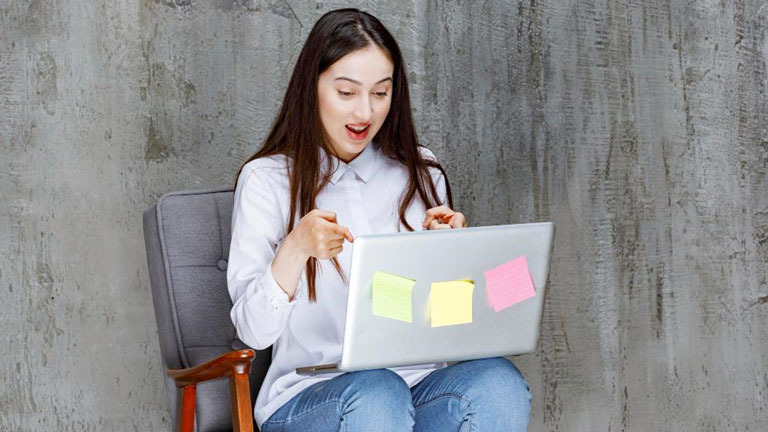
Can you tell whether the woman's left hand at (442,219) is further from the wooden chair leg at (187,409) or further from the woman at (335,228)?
the wooden chair leg at (187,409)

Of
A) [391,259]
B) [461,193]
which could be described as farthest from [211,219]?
[461,193]

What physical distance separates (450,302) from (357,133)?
51 cm

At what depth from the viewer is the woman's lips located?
187cm

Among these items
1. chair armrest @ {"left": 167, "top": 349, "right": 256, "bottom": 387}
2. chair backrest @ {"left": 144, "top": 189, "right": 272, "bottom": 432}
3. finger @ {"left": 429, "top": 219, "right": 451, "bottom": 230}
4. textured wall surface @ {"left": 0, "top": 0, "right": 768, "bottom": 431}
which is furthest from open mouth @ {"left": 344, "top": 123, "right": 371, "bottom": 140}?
textured wall surface @ {"left": 0, "top": 0, "right": 768, "bottom": 431}

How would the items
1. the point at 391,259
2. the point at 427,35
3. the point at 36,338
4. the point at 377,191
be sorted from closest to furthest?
the point at 391,259
the point at 377,191
the point at 36,338
the point at 427,35

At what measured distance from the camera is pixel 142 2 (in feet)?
8.20

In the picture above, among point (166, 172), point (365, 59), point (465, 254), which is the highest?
point (365, 59)

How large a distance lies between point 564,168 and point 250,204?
4.52 ft

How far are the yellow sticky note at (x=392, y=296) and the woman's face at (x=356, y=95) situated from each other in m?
0.48

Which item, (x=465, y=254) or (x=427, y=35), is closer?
(x=465, y=254)

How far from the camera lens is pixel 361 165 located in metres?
1.96

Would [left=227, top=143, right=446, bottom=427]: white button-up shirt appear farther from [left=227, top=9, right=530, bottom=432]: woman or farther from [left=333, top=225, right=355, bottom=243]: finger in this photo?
[left=333, top=225, right=355, bottom=243]: finger

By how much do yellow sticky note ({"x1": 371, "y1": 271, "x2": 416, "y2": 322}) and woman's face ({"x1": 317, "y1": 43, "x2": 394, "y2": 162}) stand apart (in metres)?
0.48

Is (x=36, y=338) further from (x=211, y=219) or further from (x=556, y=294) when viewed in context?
(x=556, y=294)
